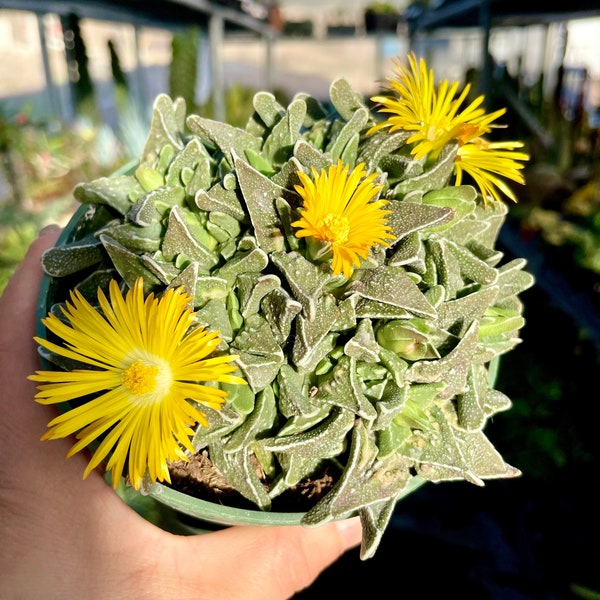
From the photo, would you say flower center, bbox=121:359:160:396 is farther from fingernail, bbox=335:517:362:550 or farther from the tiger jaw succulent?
fingernail, bbox=335:517:362:550

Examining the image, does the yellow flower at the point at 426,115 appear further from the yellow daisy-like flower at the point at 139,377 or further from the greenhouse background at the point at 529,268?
the yellow daisy-like flower at the point at 139,377

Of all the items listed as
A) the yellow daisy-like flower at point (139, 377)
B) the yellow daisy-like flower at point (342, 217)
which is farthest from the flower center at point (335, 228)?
the yellow daisy-like flower at point (139, 377)

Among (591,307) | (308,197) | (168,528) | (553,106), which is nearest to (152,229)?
(308,197)

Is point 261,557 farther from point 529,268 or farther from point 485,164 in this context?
point 529,268

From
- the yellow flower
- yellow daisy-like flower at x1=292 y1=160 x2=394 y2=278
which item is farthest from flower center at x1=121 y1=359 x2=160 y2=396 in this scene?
the yellow flower

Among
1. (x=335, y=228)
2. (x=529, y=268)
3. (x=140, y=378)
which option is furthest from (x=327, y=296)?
(x=529, y=268)

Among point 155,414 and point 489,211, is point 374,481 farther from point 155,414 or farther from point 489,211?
point 489,211
